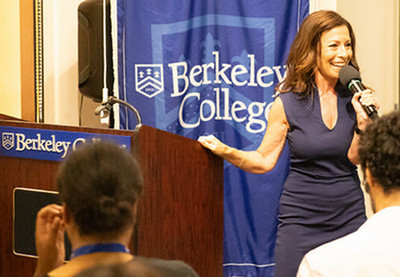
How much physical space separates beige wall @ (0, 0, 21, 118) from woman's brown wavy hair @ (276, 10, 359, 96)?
161 centimetres

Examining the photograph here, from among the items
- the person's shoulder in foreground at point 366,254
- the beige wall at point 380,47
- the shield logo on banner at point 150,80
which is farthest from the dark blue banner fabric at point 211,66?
the person's shoulder in foreground at point 366,254

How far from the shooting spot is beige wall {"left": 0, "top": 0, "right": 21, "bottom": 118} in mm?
3633

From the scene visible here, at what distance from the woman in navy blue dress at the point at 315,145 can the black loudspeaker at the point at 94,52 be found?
114cm

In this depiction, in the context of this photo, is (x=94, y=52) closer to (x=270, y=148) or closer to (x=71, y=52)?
(x=71, y=52)

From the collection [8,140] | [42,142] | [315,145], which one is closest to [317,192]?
[315,145]

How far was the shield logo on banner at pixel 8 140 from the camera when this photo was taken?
2.36 meters

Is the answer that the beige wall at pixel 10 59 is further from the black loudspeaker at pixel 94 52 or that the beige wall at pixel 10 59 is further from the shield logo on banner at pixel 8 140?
the shield logo on banner at pixel 8 140

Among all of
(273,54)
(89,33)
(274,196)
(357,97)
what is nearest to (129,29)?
(89,33)

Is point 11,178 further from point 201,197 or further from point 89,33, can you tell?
point 89,33

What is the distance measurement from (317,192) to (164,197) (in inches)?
27.9

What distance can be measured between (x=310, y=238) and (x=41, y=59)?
1948 mm

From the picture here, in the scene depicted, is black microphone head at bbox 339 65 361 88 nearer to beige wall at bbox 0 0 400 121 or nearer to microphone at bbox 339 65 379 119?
microphone at bbox 339 65 379 119

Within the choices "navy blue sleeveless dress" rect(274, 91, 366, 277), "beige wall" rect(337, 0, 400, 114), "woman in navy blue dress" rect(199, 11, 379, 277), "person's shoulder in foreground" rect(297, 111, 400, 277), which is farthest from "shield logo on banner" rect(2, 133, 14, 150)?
"beige wall" rect(337, 0, 400, 114)

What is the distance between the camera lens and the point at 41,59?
3717 millimetres
